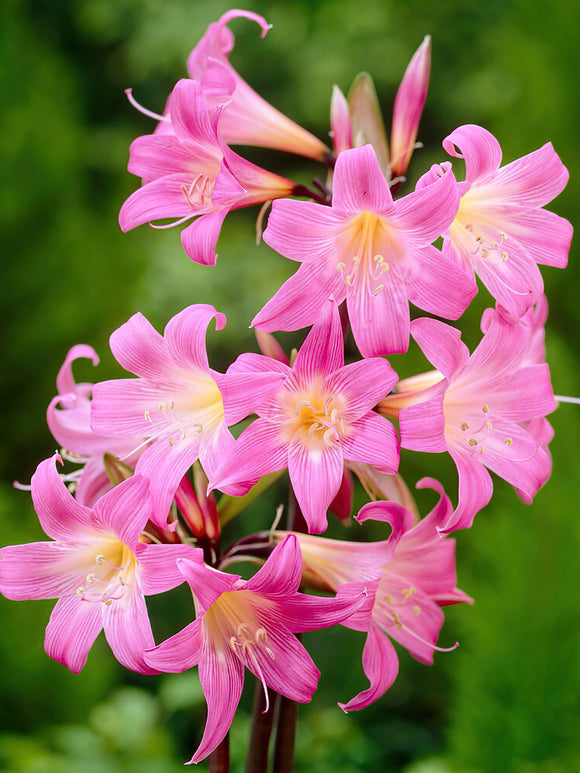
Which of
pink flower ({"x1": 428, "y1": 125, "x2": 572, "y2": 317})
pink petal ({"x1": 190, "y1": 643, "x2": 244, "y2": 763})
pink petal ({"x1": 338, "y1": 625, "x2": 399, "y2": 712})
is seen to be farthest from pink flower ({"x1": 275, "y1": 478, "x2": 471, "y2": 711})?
pink flower ({"x1": 428, "y1": 125, "x2": 572, "y2": 317})

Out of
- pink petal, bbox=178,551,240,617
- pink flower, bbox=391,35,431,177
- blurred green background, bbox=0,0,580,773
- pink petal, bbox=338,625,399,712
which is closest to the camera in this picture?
pink petal, bbox=178,551,240,617

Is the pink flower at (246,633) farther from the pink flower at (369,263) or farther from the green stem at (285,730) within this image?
the pink flower at (369,263)

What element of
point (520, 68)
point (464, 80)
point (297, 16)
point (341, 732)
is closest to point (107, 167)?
point (297, 16)

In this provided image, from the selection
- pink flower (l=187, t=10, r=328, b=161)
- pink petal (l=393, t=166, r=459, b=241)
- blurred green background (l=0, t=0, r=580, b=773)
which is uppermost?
pink flower (l=187, t=10, r=328, b=161)

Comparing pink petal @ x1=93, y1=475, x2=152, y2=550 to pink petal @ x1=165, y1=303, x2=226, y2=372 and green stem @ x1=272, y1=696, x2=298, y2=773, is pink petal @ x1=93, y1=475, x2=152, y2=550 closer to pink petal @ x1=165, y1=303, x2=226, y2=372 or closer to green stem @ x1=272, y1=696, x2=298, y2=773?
pink petal @ x1=165, y1=303, x2=226, y2=372

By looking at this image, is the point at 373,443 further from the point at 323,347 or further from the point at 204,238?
the point at 204,238

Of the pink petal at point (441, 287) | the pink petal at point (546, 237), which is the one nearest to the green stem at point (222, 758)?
the pink petal at point (441, 287)

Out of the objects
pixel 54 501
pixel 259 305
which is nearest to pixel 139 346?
pixel 54 501

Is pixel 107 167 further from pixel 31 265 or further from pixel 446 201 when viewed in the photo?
pixel 446 201
